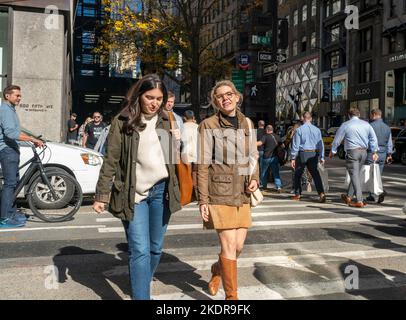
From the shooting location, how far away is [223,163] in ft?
13.2

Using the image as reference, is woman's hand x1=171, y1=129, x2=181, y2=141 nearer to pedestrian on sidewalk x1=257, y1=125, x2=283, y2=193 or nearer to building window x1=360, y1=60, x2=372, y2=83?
pedestrian on sidewalk x1=257, y1=125, x2=283, y2=193

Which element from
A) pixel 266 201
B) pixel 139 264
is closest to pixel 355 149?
pixel 266 201

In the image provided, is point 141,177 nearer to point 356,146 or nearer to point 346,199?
point 356,146

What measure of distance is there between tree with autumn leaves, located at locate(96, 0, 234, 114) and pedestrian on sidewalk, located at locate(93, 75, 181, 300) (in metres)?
16.9

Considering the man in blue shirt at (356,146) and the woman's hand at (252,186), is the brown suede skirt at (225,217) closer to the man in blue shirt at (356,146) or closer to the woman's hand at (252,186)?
the woman's hand at (252,186)

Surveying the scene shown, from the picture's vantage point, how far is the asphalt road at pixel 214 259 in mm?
4543

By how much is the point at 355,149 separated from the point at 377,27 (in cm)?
3971

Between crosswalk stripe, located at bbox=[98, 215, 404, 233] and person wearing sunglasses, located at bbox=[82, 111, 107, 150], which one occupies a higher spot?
person wearing sunglasses, located at bbox=[82, 111, 107, 150]

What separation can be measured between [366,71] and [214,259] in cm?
4617

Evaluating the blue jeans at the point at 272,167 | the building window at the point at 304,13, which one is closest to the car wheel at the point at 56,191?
the blue jeans at the point at 272,167

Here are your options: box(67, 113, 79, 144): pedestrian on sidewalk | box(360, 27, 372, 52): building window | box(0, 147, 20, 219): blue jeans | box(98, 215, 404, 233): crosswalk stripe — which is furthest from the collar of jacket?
box(360, 27, 372, 52): building window

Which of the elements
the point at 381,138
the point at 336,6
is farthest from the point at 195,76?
the point at 336,6

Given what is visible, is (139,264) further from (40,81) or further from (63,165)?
(40,81)

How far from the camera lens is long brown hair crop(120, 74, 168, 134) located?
12.3 feet
